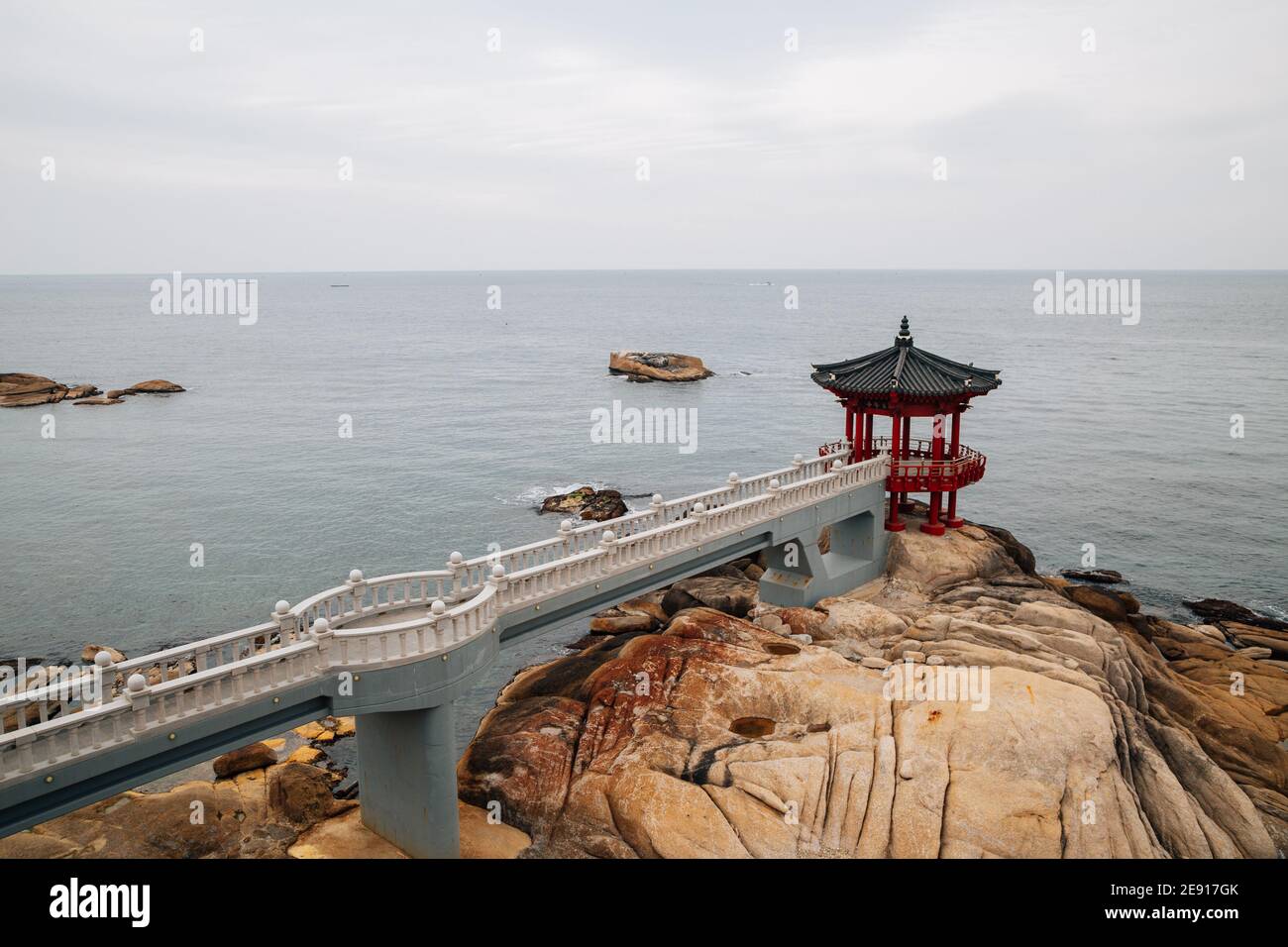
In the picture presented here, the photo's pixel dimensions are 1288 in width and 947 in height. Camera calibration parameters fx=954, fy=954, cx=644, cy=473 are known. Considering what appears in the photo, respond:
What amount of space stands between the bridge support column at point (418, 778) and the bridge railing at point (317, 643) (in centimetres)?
193

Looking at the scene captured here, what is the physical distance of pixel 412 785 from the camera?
2041 centimetres

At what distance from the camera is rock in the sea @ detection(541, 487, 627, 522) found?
55.0 meters

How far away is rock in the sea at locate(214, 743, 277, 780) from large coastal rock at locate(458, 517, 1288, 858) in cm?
635

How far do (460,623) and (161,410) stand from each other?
265 ft

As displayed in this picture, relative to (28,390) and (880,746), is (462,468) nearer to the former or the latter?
(880,746)

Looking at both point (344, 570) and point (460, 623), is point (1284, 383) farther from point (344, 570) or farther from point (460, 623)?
point (460, 623)

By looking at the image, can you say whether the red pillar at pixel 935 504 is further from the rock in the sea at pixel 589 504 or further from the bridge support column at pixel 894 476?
the rock in the sea at pixel 589 504

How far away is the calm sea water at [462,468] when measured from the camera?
45.8m

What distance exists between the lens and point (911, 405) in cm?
3453

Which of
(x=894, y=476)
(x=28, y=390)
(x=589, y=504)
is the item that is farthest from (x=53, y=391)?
(x=894, y=476)

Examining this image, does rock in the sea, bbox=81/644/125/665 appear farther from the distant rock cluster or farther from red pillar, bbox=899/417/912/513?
the distant rock cluster

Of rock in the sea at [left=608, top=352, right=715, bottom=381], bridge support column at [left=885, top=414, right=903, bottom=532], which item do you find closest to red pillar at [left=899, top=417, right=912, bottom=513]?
bridge support column at [left=885, top=414, right=903, bottom=532]

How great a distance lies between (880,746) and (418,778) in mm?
10524

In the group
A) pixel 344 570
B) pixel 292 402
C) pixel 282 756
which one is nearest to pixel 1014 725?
pixel 282 756
